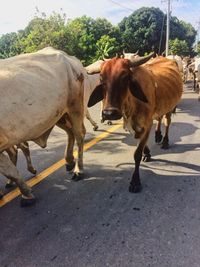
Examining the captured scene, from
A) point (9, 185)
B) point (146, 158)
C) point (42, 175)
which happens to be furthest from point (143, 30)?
point (9, 185)

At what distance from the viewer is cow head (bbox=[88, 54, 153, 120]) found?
416 centimetres

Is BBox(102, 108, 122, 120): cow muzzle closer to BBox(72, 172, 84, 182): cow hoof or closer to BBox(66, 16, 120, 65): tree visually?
BBox(72, 172, 84, 182): cow hoof

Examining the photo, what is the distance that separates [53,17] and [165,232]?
22.0 m

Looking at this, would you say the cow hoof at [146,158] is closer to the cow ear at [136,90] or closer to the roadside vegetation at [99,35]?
the cow ear at [136,90]

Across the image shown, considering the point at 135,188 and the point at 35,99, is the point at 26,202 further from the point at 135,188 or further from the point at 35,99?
the point at 135,188

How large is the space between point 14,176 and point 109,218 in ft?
4.06

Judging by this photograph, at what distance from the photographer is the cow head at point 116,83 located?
4160mm

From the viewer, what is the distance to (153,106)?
16.8 feet

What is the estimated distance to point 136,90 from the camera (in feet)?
14.6

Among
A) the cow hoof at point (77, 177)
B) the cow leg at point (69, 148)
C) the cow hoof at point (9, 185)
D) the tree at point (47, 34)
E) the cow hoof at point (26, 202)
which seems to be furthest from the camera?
the tree at point (47, 34)

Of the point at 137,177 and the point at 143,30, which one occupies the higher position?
the point at 143,30

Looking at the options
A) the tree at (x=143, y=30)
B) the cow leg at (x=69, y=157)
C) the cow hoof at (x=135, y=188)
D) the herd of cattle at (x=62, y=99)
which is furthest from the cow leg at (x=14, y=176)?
the tree at (x=143, y=30)

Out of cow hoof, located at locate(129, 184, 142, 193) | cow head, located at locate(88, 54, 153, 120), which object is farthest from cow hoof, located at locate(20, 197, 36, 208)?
cow head, located at locate(88, 54, 153, 120)

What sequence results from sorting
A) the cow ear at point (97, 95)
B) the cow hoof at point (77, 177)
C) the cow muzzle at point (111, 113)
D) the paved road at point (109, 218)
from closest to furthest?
1. the paved road at point (109, 218)
2. the cow muzzle at point (111, 113)
3. the cow ear at point (97, 95)
4. the cow hoof at point (77, 177)
